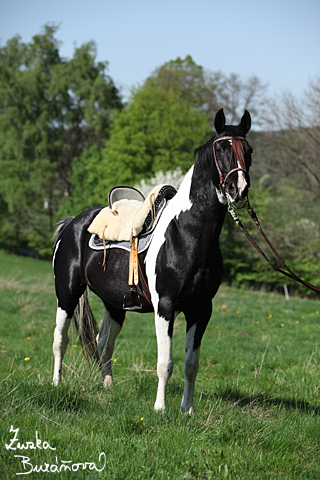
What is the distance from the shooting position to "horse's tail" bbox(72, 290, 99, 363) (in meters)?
5.00

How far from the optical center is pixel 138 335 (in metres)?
8.96

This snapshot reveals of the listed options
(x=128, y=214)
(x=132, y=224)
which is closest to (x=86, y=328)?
(x=128, y=214)

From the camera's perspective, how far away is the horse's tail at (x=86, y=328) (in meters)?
5.00

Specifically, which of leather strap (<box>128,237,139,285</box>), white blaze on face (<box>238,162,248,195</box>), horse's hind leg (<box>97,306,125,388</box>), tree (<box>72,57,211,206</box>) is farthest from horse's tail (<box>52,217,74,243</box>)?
tree (<box>72,57,211,206</box>)

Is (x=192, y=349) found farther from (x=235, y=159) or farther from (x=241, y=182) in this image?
(x=235, y=159)

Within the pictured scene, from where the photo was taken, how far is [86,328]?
5148mm

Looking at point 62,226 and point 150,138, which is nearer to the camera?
point 62,226

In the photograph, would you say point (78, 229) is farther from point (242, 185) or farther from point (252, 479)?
point (252, 479)

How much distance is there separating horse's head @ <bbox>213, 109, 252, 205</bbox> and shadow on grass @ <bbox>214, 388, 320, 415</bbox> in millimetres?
2056

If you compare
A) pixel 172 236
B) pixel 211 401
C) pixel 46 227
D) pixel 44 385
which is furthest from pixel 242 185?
pixel 46 227

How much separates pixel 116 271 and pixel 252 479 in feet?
7.08

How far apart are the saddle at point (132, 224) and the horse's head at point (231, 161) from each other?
0.83 meters
